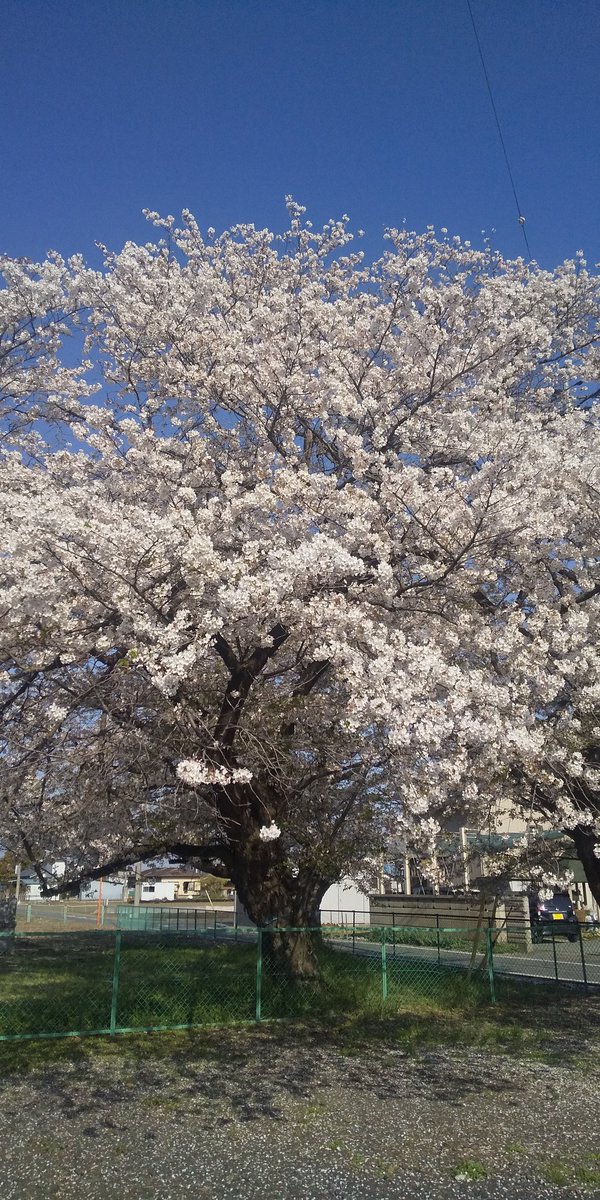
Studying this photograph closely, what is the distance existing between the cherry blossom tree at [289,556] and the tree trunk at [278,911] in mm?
56

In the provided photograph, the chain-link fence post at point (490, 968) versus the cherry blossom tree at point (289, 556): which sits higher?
the cherry blossom tree at point (289, 556)

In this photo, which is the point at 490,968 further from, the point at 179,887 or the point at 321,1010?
the point at 179,887

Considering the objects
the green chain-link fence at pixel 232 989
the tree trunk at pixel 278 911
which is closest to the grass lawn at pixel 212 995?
the green chain-link fence at pixel 232 989

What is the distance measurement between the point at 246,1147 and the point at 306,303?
465 inches

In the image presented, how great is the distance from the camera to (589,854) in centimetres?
1220

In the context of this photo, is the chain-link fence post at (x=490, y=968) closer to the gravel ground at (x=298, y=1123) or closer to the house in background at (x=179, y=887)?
the gravel ground at (x=298, y=1123)

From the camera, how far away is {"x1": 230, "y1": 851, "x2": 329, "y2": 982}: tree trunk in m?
12.3

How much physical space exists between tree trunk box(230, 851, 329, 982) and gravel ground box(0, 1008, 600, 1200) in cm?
253

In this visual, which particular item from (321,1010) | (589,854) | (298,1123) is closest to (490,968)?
(589,854)

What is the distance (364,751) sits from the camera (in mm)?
9648

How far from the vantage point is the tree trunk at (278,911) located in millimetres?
12258

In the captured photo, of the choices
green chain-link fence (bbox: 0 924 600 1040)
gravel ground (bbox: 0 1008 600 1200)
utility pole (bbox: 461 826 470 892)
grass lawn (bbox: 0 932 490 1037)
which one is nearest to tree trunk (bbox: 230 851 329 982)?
green chain-link fence (bbox: 0 924 600 1040)

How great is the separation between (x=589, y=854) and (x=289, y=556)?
294 inches

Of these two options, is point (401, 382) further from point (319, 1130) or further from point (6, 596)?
point (319, 1130)
